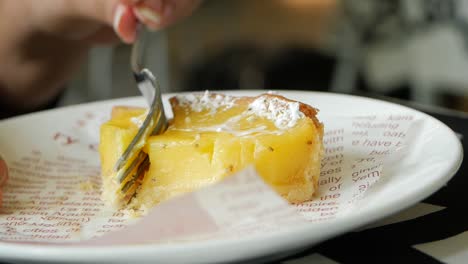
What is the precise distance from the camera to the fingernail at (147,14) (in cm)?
101

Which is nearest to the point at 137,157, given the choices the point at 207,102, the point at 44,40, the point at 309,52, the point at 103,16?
the point at 207,102

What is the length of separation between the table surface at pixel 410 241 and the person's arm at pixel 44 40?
659 millimetres

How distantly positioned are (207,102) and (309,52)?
3.37 metres

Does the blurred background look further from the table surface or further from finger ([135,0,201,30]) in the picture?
the table surface

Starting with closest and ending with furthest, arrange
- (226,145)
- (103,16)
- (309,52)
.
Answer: (226,145)
(103,16)
(309,52)

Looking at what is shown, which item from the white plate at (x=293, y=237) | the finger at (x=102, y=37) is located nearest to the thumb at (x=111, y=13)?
the finger at (x=102, y=37)

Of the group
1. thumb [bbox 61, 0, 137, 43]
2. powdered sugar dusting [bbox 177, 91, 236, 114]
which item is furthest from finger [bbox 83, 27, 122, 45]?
powdered sugar dusting [bbox 177, 91, 236, 114]

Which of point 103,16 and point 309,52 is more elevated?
point 103,16

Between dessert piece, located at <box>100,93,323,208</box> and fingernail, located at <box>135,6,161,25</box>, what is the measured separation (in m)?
0.25

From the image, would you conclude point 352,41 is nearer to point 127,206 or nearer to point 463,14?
point 463,14

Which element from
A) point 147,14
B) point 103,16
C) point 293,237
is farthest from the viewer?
point 103,16

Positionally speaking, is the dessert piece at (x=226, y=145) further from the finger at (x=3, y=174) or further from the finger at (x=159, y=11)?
the finger at (x=159, y=11)

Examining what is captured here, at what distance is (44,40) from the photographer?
1469 mm

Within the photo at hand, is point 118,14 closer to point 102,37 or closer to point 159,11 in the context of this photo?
point 159,11
